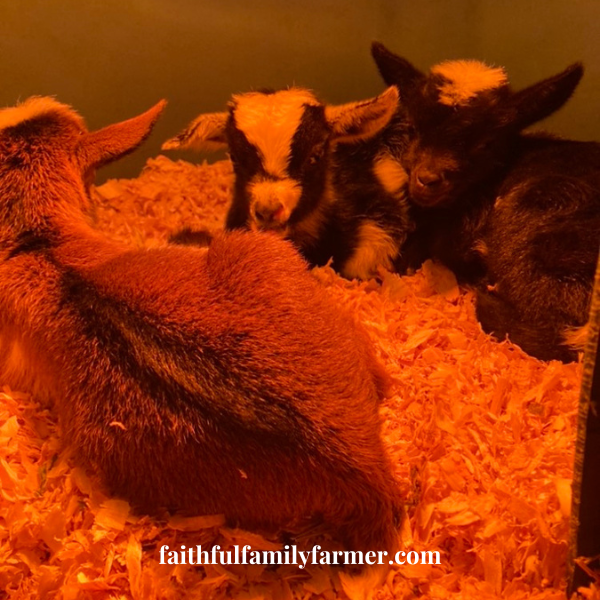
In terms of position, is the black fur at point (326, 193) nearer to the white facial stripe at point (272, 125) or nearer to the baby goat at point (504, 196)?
the white facial stripe at point (272, 125)

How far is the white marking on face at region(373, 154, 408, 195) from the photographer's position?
3045 millimetres

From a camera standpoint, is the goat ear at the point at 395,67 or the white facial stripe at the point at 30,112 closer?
the white facial stripe at the point at 30,112

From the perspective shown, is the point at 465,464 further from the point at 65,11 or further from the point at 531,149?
the point at 65,11

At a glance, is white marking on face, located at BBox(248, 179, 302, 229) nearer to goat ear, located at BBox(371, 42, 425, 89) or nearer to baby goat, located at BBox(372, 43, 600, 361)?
baby goat, located at BBox(372, 43, 600, 361)

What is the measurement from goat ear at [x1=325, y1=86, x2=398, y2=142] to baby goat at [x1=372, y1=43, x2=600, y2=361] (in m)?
0.16

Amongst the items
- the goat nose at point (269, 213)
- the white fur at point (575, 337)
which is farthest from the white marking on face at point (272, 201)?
A: the white fur at point (575, 337)

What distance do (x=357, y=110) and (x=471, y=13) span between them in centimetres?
121

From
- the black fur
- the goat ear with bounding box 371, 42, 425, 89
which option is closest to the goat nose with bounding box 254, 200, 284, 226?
the black fur

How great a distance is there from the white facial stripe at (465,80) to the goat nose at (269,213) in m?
0.87

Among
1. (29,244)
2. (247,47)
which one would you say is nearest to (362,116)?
(247,47)

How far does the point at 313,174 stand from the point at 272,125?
0.92 feet

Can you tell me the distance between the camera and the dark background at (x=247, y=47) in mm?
3090

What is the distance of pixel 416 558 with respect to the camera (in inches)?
64.7

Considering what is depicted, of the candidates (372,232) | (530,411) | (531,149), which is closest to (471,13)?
(531,149)
